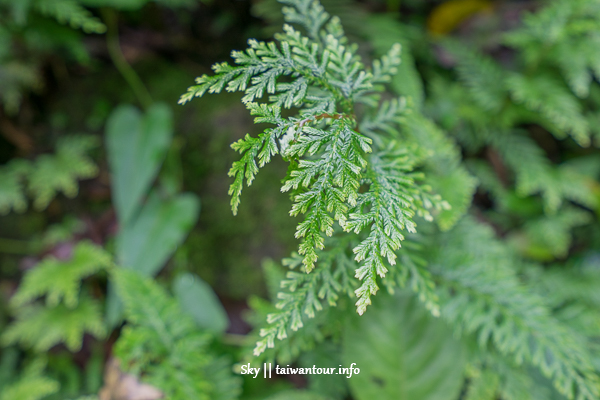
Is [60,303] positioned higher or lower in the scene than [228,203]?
lower

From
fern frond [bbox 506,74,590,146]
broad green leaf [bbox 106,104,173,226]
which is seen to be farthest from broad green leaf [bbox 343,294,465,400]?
broad green leaf [bbox 106,104,173,226]

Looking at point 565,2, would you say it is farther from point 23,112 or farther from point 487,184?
point 23,112

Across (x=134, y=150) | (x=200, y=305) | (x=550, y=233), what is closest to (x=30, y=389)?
(x=200, y=305)

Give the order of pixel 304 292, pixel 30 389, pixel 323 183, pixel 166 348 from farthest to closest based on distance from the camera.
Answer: pixel 30 389 → pixel 166 348 → pixel 304 292 → pixel 323 183

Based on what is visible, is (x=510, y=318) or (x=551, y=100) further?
(x=551, y=100)

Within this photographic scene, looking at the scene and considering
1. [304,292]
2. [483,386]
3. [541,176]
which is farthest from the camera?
[541,176]

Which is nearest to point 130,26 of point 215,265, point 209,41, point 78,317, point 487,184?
point 209,41

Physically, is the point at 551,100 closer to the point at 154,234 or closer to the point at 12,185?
the point at 154,234
